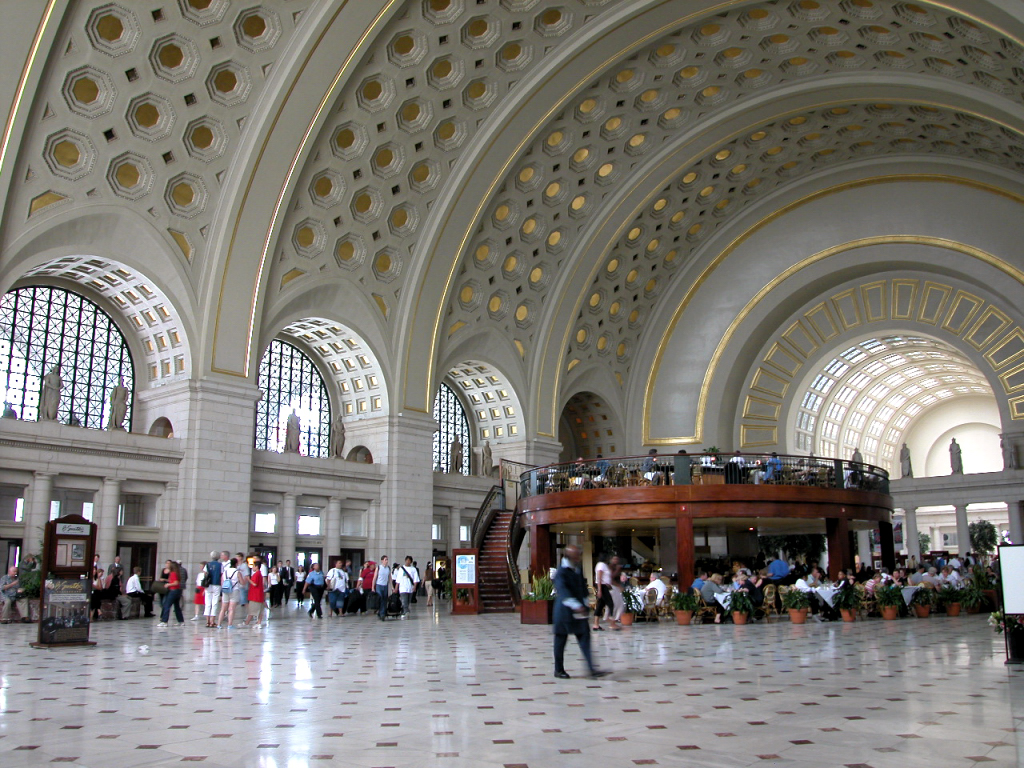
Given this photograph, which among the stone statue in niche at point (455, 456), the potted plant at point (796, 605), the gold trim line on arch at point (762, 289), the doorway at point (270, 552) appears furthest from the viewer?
the stone statue in niche at point (455, 456)

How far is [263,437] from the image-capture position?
26.8m

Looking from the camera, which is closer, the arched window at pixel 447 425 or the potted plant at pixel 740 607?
the potted plant at pixel 740 607

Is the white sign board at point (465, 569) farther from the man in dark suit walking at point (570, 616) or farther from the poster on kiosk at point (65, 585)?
the man in dark suit walking at point (570, 616)

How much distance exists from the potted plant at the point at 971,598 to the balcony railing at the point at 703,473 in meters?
3.33

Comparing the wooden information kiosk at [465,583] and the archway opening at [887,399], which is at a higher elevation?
the archway opening at [887,399]

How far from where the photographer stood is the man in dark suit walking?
9.24 metres

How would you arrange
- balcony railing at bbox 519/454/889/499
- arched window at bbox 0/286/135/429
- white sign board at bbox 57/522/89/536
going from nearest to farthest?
1. white sign board at bbox 57/522/89/536
2. balcony railing at bbox 519/454/889/499
3. arched window at bbox 0/286/135/429

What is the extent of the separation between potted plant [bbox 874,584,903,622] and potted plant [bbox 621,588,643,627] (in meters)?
4.84

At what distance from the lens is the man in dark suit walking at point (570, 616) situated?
924cm

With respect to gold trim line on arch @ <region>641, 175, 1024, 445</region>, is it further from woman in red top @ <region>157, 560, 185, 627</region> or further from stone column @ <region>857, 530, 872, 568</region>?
woman in red top @ <region>157, 560, 185, 627</region>

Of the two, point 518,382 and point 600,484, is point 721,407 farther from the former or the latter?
point 600,484

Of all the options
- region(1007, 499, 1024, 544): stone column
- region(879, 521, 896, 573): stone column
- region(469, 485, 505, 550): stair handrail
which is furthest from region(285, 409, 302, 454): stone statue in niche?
region(1007, 499, 1024, 544): stone column

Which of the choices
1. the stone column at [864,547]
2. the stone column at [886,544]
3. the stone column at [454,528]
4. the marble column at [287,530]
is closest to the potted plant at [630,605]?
the stone column at [886,544]

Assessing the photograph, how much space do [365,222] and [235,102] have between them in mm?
5048
